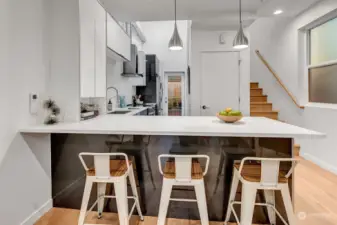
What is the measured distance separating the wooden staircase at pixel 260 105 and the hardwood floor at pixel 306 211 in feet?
7.34

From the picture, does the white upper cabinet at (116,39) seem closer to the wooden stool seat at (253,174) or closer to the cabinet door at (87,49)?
the cabinet door at (87,49)

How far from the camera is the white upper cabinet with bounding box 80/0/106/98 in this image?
244 centimetres

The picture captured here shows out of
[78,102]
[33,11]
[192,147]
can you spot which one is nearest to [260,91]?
[192,147]

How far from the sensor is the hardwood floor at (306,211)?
7.11ft

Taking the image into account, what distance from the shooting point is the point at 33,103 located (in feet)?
6.98

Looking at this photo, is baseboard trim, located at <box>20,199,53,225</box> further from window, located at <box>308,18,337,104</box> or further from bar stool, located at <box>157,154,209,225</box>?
window, located at <box>308,18,337,104</box>

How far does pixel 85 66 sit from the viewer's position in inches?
98.0

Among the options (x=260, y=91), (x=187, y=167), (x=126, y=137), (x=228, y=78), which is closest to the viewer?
(x=187, y=167)

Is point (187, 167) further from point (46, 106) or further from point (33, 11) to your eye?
point (33, 11)

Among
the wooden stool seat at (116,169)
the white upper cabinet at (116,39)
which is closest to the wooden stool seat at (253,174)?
the wooden stool seat at (116,169)

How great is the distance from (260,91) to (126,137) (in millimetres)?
4702

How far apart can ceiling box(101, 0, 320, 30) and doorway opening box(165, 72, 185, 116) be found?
3.96 meters

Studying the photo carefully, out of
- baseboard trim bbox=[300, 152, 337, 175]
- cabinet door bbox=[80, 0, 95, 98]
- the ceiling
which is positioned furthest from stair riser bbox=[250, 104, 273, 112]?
cabinet door bbox=[80, 0, 95, 98]

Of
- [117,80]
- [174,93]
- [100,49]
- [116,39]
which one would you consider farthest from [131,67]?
[174,93]
